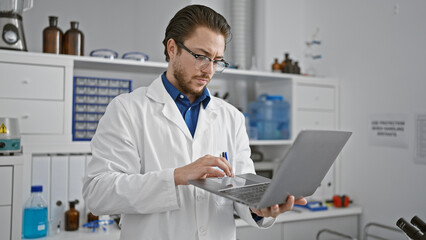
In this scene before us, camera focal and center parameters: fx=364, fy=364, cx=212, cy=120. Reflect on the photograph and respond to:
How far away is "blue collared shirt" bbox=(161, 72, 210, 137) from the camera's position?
1.38 meters

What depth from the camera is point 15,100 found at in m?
1.91

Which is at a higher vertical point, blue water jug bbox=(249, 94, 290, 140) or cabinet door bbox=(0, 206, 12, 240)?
blue water jug bbox=(249, 94, 290, 140)

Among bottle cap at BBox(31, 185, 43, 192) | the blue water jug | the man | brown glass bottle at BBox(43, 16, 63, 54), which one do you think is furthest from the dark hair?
the blue water jug

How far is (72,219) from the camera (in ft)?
6.59

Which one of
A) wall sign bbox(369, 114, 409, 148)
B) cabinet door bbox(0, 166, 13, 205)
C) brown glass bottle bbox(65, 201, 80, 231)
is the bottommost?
brown glass bottle bbox(65, 201, 80, 231)

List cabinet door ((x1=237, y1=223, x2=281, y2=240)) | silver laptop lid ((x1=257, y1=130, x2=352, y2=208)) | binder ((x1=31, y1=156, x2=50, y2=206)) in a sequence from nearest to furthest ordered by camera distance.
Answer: silver laptop lid ((x1=257, y1=130, x2=352, y2=208)), binder ((x1=31, y1=156, x2=50, y2=206)), cabinet door ((x1=237, y1=223, x2=281, y2=240))

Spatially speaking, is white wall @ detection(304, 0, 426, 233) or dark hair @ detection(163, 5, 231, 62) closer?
dark hair @ detection(163, 5, 231, 62)

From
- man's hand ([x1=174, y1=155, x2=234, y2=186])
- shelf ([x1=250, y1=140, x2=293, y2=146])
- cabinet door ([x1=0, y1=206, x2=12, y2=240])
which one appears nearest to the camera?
man's hand ([x1=174, y1=155, x2=234, y2=186])

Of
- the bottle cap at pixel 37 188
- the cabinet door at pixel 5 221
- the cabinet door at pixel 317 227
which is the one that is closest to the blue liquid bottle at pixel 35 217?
the bottle cap at pixel 37 188

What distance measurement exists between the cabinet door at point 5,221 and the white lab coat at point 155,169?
677 mm

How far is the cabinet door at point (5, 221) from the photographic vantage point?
1614 mm

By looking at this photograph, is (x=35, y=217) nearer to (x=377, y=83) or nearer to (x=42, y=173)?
(x=42, y=173)

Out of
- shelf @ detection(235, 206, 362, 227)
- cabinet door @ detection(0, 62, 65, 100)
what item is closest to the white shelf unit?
cabinet door @ detection(0, 62, 65, 100)

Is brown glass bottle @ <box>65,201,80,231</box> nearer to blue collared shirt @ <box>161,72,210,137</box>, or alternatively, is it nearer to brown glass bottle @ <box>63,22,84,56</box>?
brown glass bottle @ <box>63,22,84,56</box>
